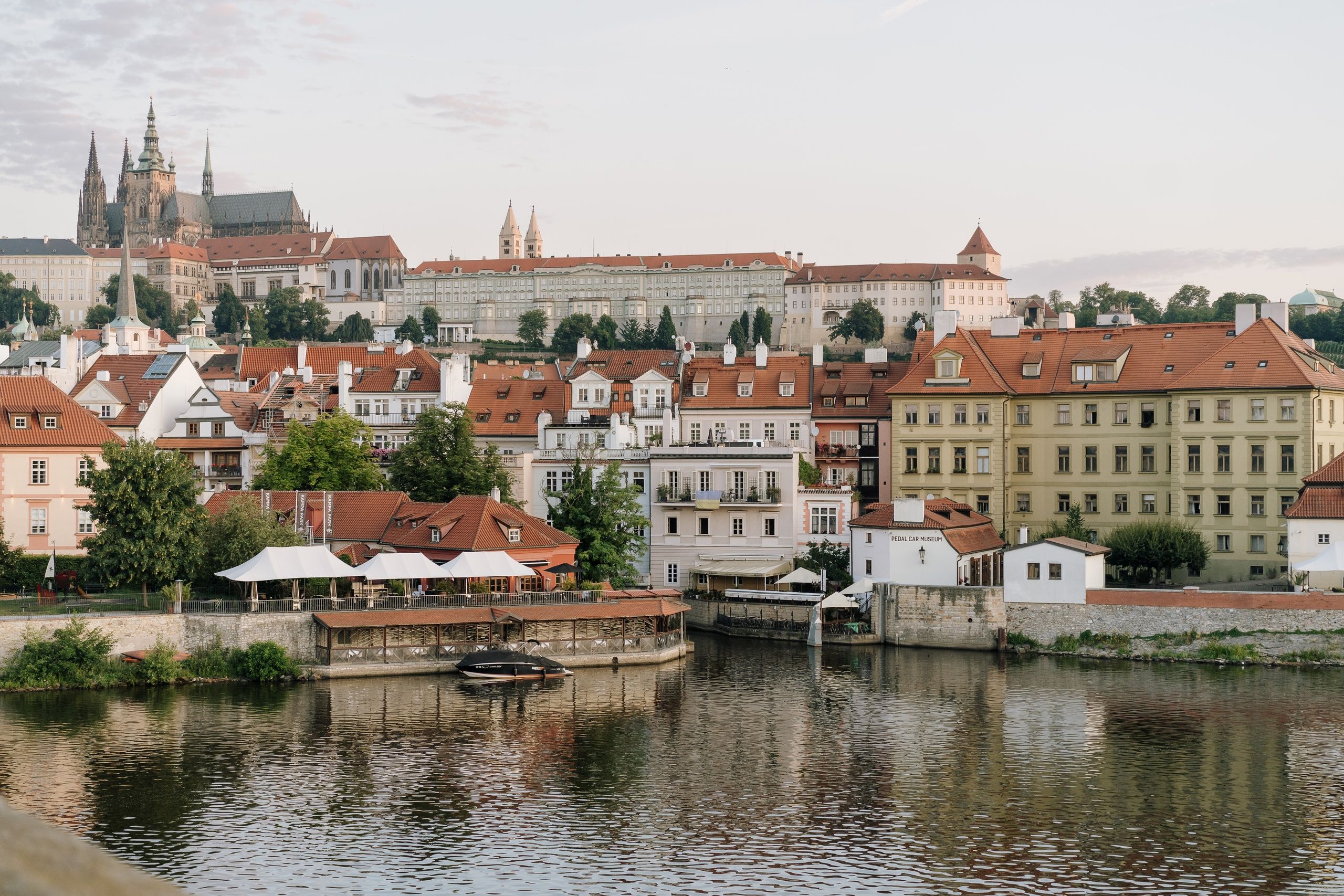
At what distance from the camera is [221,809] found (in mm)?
31938

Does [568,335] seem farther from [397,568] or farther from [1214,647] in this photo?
[1214,647]

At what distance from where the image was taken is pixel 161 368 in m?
86.1

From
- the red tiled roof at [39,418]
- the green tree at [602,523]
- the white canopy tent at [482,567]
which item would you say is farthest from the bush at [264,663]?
the green tree at [602,523]

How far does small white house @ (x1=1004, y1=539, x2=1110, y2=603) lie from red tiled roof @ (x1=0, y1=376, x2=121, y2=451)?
37422 millimetres

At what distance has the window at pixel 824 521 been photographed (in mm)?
68000

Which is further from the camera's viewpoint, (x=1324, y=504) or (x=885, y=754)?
(x=1324, y=504)

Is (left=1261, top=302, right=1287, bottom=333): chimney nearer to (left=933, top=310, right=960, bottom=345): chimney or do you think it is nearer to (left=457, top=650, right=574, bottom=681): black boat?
(left=933, top=310, right=960, bottom=345): chimney

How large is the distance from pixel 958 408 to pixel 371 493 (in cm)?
2844

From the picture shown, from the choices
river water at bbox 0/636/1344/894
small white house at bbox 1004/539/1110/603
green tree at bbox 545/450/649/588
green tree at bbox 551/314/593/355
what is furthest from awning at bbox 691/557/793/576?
green tree at bbox 551/314/593/355

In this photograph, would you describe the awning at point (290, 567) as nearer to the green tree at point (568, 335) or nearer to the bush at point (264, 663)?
the bush at point (264, 663)

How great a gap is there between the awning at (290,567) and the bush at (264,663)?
2.46 metres

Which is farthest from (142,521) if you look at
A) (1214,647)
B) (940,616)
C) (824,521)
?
(1214,647)

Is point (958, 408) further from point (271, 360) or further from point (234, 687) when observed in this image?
point (271, 360)

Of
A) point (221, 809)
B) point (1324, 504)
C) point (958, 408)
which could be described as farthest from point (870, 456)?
point (221, 809)
